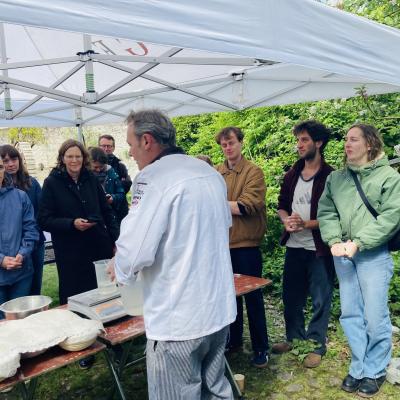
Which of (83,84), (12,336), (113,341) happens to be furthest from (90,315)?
(83,84)

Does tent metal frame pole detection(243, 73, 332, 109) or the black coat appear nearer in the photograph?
the black coat

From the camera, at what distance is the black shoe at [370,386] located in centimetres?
279

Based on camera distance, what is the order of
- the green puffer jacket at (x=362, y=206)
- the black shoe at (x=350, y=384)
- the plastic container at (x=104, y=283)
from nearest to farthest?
the plastic container at (x=104, y=283) → the green puffer jacket at (x=362, y=206) → the black shoe at (x=350, y=384)

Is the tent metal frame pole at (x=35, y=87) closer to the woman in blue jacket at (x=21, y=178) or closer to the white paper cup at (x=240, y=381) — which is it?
the woman in blue jacket at (x=21, y=178)

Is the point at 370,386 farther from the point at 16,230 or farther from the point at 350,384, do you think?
the point at 16,230

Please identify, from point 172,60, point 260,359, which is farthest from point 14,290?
point 172,60

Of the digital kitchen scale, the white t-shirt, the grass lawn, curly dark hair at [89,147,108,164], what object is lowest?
the grass lawn

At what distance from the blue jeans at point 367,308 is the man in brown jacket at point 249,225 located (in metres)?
0.61

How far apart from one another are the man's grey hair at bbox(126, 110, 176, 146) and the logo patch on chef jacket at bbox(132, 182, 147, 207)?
195 millimetres

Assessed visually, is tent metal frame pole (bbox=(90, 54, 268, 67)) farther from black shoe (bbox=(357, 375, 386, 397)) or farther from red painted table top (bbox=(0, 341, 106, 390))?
black shoe (bbox=(357, 375, 386, 397))

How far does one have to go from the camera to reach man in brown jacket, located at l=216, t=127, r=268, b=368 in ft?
10.4

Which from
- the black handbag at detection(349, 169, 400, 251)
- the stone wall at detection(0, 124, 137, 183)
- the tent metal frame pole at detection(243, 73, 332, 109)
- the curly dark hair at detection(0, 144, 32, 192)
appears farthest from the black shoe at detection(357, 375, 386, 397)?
the stone wall at detection(0, 124, 137, 183)

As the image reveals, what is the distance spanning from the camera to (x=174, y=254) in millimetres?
1646

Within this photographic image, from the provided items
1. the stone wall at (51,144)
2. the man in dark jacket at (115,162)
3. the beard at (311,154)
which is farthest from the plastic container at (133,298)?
the stone wall at (51,144)
